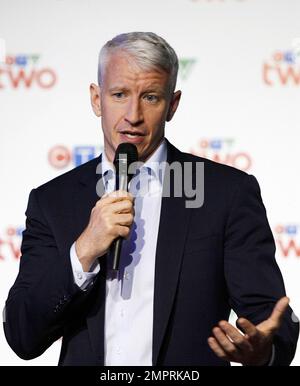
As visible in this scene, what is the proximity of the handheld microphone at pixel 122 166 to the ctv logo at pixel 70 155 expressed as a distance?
1427mm

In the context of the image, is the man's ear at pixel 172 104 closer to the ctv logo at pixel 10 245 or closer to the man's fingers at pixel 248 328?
the man's fingers at pixel 248 328

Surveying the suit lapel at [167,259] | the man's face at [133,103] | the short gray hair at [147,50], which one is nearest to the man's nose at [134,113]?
the man's face at [133,103]

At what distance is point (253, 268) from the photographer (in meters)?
1.98

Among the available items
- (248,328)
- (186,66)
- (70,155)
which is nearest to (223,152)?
(186,66)

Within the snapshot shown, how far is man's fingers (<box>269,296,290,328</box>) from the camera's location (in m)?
1.74

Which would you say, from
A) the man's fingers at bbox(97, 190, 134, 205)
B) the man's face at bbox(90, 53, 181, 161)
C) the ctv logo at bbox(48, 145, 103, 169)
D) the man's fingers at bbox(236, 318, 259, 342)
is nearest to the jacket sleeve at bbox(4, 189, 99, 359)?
the man's fingers at bbox(97, 190, 134, 205)

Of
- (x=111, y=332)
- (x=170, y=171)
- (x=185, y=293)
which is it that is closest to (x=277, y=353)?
(x=185, y=293)

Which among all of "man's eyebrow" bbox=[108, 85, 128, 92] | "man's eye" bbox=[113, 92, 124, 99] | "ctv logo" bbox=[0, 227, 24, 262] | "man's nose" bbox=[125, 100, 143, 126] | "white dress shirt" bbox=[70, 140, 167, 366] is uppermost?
"man's eyebrow" bbox=[108, 85, 128, 92]

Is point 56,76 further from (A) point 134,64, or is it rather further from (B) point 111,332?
(B) point 111,332

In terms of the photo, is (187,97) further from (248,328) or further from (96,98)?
(248,328)

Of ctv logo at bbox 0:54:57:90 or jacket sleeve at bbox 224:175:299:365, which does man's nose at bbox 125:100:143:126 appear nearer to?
jacket sleeve at bbox 224:175:299:365

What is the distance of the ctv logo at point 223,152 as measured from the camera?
3428mm

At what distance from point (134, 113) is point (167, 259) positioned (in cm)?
42

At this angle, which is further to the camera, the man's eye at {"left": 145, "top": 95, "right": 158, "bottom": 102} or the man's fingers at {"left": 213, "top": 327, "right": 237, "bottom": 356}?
the man's eye at {"left": 145, "top": 95, "right": 158, "bottom": 102}
